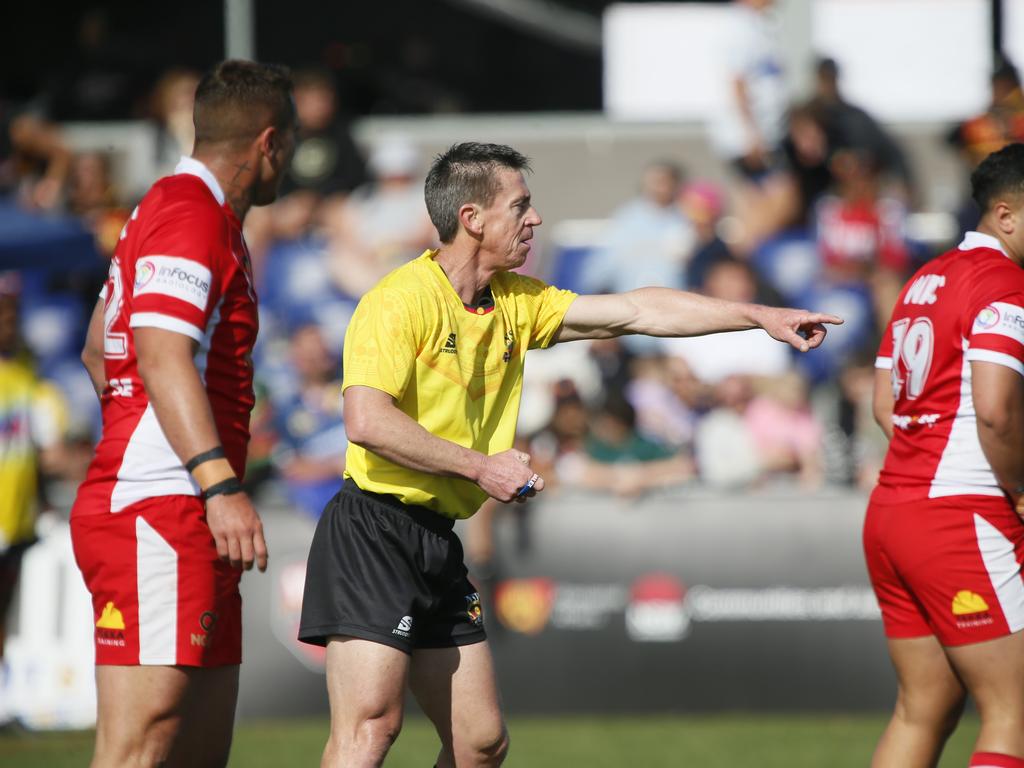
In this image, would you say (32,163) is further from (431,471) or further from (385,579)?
(431,471)

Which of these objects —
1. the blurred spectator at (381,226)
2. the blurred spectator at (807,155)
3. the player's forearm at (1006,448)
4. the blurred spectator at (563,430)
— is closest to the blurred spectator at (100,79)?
the blurred spectator at (381,226)

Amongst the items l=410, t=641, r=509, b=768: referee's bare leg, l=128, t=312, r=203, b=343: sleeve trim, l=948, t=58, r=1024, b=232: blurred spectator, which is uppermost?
l=948, t=58, r=1024, b=232: blurred spectator

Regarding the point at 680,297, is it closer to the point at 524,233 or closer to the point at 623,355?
the point at 524,233

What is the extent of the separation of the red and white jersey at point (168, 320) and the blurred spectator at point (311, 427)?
15.9 ft

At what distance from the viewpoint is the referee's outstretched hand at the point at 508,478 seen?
4.29 m

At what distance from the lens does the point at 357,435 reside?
441 centimetres

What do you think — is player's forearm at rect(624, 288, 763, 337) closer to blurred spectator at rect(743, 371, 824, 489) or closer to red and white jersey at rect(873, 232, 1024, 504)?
red and white jersey at rect(873, 232, 1024, 504)

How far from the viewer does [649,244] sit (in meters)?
11.0

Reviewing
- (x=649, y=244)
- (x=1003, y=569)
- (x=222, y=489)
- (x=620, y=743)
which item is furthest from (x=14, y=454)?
(x=1003, y=569)

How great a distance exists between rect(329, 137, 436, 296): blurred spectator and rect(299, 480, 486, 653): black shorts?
6.25 meters

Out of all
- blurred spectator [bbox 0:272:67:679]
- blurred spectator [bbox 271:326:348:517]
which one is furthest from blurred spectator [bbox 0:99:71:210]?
blurred spectator [bbox 271:326:348:517]

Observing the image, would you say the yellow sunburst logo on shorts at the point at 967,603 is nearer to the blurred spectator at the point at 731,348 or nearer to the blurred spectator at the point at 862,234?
the blurred spectator at the point at 731,348

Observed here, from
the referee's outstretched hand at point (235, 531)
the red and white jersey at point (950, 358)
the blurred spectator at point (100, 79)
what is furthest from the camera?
the blurred spectator at point (100, 79)

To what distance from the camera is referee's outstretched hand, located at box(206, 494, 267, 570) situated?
4.04 m
